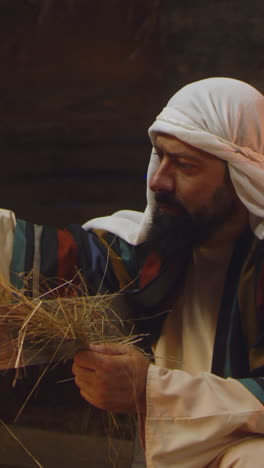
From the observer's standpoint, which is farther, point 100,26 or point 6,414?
point 100,26


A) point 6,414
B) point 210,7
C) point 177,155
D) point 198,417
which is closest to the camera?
point 198,417

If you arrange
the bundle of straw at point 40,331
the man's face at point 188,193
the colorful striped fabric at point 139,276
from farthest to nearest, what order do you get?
the man's face at point 188,193 < the colorful striped fabric at point 139,276 < the bundle of straw at point 40,331

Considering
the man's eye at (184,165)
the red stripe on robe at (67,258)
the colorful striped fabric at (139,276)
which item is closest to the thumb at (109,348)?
the colorful striped fabric at (139,276)

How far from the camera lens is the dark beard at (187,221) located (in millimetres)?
1896

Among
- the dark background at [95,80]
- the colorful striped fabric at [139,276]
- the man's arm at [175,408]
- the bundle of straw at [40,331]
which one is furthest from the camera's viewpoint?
the dark background at [95,80]

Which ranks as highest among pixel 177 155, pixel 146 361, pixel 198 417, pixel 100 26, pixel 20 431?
pixel 100 26

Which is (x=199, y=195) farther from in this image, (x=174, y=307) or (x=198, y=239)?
(x=174, y=307)

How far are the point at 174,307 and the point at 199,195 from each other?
1.13 feet

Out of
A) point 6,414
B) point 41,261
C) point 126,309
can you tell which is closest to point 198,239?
point 126,309

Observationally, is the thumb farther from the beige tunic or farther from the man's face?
the man's face

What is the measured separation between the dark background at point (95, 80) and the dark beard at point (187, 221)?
659mm

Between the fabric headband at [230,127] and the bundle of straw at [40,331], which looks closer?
the bundle of straw at [40,331]

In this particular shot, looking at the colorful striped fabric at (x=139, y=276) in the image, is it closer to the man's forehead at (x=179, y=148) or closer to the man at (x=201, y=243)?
the man at (x=201, y=243)

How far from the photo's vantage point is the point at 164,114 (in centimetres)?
194
